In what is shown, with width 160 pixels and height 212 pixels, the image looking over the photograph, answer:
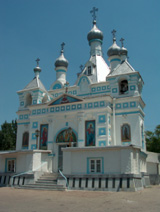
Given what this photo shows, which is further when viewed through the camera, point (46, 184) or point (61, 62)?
point (61, 62)

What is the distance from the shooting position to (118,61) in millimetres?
22531

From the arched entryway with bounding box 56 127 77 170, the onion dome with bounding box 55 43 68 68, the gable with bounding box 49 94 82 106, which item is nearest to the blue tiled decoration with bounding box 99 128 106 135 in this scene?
the arched entryway with bounding box 56 127 77 170

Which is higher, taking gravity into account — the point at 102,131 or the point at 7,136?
the point at 7,136

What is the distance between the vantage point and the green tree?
31.7 meters

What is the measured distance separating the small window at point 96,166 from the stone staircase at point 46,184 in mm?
1858

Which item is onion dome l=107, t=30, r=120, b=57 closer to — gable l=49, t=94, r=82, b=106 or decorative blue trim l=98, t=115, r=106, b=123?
gable l=49, t=94, r=82, b=106

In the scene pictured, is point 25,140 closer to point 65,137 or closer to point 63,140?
point 63,140

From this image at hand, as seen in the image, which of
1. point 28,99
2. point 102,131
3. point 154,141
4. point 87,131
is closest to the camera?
point 102,131

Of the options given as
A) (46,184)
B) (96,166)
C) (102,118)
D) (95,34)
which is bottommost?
(46,184)

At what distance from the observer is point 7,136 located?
32.2 m

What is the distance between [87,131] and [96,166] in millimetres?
4255

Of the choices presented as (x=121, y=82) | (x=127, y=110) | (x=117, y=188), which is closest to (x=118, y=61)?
(x=121, y=82)

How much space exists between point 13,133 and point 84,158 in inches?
855

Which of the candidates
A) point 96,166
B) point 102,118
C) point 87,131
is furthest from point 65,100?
point 96,166
